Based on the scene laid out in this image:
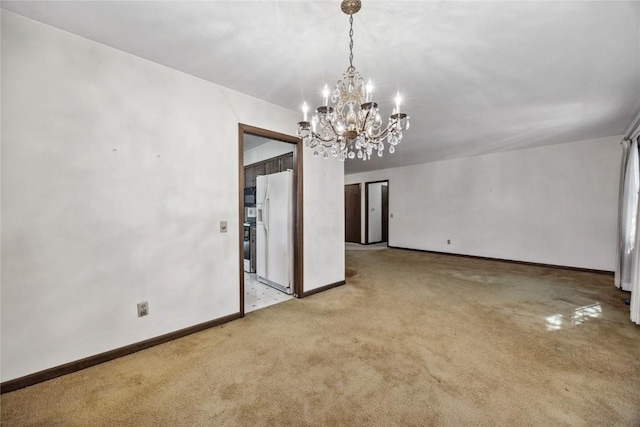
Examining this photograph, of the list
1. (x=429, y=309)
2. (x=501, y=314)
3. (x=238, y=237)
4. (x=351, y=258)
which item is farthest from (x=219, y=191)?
(x=351, y=258)

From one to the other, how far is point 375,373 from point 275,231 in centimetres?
230

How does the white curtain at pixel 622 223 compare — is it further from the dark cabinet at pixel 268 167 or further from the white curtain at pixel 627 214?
the dark cabinet at pixel 268 167

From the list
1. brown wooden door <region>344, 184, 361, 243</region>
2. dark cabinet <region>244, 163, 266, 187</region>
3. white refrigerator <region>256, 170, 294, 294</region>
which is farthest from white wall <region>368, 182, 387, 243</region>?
white refrigerator <region>256, 170, 294, 294</region>

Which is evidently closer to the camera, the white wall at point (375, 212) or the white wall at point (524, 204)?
the white wall at point (524, 204)

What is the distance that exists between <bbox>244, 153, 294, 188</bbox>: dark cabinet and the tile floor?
185 centimetres

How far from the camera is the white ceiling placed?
1.62 m

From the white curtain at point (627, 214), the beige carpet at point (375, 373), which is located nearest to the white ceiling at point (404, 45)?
the white curtain at point (627, 214)

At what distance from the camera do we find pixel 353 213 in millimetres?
8453

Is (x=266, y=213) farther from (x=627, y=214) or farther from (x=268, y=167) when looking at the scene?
(x=627, y=214)

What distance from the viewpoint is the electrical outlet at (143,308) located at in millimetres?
2133

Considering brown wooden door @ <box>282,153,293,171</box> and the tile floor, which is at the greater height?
brown wooden door @ <box>282,153,293,171</box>

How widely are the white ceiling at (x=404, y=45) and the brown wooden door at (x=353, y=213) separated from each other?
5222 millimetres

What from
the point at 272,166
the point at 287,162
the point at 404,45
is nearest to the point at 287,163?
the point at 287,162

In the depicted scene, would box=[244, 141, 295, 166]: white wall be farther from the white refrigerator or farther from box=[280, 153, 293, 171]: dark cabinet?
the white refrigerator
